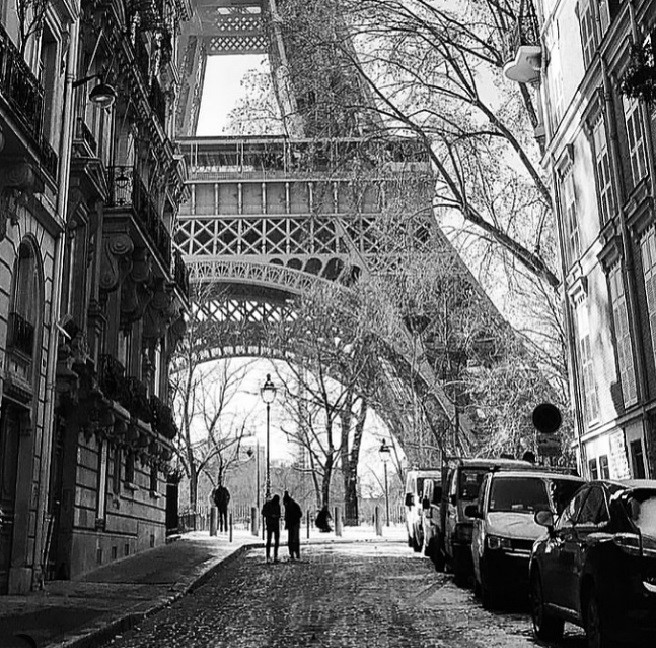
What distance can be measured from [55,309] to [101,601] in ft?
18.0

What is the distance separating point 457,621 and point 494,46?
42.9 feet

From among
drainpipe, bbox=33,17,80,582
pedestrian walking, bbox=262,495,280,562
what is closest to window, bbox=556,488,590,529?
drainpipe, bbox=33,17,80,582

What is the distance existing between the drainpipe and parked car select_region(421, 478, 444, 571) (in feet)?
30.2

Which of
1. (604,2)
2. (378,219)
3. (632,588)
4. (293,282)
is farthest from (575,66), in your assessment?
(293,282)

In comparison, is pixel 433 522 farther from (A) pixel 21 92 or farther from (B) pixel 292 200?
(B) pixel 292 200

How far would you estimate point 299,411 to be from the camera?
50.2m

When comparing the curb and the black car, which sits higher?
the black car

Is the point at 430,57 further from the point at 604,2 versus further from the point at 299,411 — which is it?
the point at 299,411

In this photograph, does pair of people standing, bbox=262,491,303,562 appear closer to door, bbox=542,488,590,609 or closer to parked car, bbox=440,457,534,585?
parked car, bbox=440,457,534,585

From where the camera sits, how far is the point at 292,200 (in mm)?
53562

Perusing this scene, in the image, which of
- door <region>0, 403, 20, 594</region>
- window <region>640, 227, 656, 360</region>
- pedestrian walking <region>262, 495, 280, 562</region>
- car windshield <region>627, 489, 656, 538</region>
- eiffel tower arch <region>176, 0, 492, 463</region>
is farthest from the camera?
pedestrian walking <region>262, 495, 280, 562</region>

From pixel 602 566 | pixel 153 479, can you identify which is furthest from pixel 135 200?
pixel 602 566

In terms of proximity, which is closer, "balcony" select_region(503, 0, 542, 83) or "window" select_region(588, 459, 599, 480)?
"balcony" select_region(503, 0, 542, 83)

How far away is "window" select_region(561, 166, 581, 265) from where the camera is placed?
73.5 feet
